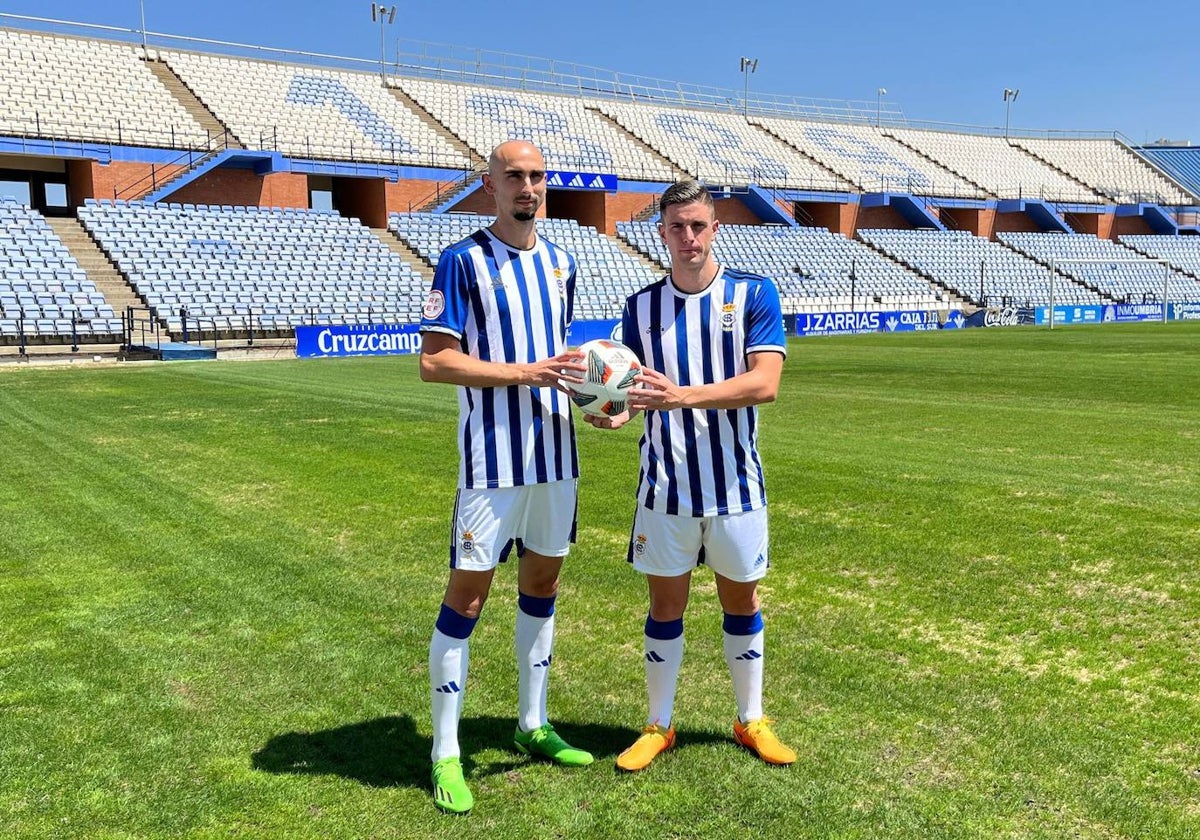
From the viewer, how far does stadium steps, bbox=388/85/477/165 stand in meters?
40.8

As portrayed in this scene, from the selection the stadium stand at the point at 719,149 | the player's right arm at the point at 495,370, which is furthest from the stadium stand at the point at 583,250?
the player's right arm at the point at 495,370

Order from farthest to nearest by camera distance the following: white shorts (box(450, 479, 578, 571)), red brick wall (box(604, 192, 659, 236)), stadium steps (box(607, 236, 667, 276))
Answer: red brick wall (box(604, 192, 659, 236))
stadium steps (box(607, 236, 667, 276))
white shorts (box(450, 479, 578, 571))

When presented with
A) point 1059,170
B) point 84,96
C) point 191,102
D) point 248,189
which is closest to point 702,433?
point 248,189

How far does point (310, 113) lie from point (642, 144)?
1687cm

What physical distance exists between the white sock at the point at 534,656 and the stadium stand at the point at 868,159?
51420 millimetres

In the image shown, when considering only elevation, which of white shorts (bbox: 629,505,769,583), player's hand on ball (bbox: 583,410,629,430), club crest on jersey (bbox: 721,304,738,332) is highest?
club crest on jersey (bbox: 721,304,738,332)

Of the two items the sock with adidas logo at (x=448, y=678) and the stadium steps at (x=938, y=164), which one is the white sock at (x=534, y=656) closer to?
the sock with adidas logo at (x=448, y=678)

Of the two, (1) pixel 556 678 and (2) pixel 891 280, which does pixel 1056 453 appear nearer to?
(1) pixel 556 678

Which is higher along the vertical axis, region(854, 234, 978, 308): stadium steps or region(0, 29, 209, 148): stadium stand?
region(0, 29, 209, 148): stadium stand

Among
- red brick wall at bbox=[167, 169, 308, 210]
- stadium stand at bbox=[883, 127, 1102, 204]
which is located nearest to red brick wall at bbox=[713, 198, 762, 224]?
stadium stand at bbox=[883, 127, 1102, 204]

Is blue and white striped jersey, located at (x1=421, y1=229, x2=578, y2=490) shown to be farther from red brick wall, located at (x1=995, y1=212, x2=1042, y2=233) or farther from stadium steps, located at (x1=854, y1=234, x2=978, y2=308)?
red brick wall, located at (x1=995, y1=212, x2=1042, y2=233)

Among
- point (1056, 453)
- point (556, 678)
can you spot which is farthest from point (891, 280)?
point (556, 678)

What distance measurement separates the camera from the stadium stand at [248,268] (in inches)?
1077

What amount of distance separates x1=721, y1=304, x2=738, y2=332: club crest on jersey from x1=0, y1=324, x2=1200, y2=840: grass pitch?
1.66 metres
